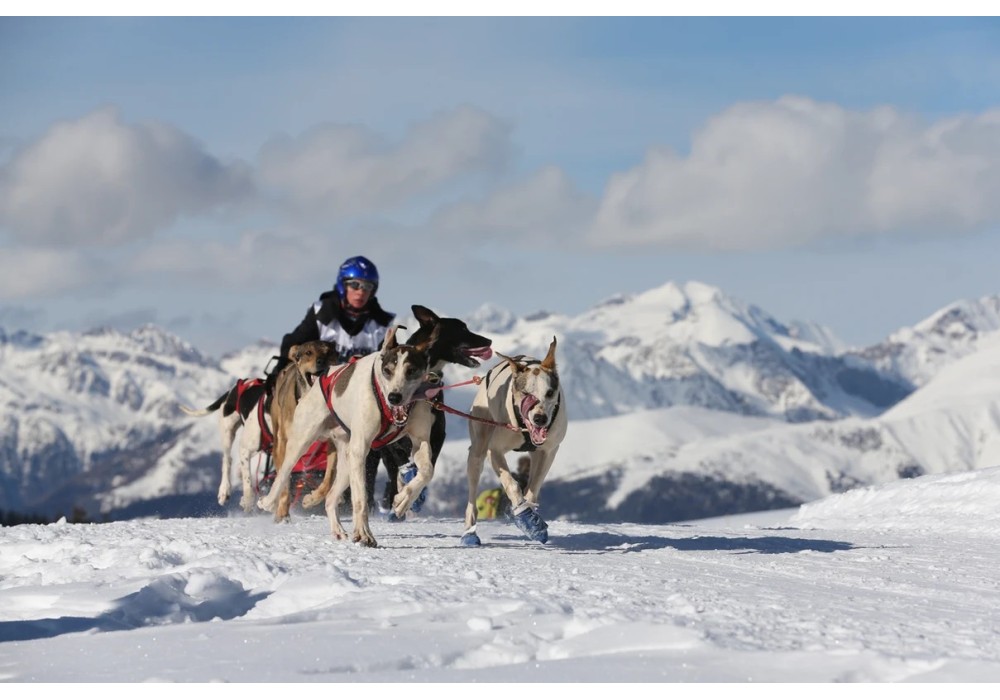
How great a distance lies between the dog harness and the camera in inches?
461

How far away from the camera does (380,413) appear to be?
11711mm

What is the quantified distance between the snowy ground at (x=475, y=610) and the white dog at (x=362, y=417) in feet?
1.47

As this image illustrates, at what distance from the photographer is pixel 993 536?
15984 mm

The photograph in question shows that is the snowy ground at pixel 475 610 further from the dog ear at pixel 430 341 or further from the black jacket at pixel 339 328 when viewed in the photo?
the black jacket at pixel 339 328

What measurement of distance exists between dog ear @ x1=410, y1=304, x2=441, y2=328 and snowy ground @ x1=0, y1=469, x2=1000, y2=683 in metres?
1.91

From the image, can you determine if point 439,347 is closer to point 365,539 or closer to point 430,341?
point 430,341

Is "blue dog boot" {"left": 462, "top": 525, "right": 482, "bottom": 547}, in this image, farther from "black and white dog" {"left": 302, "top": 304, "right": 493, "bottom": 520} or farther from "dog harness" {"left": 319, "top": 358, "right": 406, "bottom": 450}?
"dog harness" {"left": 319, "top": 358, "right": 406, "bottom": 450}

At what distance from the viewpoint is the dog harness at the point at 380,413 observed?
11703 millimetres

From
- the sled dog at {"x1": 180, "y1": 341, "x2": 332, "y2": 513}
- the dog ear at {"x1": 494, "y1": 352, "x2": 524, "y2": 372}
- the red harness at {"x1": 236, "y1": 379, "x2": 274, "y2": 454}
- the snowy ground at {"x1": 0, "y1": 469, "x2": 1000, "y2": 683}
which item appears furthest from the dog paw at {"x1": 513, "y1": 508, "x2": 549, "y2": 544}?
the red harness at {"x1": 236, "y1": 379, "x2": 274, "y2": 454}

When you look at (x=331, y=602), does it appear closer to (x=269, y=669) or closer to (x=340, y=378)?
(x=269, y=669)

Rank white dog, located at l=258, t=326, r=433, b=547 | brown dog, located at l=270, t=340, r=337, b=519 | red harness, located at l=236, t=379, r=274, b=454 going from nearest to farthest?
white dog, located at l=258, t=326, r=433, b=547 < brown dog, located at l=270, t=340, r=337, b=519 < red harness, located at l=236, t=379, r=274, b=454

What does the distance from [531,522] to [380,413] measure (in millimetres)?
1556

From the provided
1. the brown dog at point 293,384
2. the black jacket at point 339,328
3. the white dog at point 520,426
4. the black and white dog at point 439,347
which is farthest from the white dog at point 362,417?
the black jacket at point 339,328

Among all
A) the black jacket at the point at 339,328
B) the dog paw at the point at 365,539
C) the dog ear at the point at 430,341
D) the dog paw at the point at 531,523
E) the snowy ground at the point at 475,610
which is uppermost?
the black jacket at the point at 339,328
